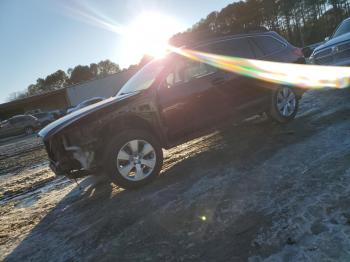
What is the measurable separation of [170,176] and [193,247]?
221 cm

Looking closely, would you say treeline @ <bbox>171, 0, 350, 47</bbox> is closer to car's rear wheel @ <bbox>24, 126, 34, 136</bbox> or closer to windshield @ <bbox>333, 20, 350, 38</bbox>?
car's rear wheel @ <bbox>24, 126, 34, 136</bbox>

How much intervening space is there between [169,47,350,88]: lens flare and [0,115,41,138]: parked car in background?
23789 mm

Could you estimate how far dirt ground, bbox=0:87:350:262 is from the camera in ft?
9.46

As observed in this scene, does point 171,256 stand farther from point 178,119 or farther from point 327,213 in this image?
point 178,119

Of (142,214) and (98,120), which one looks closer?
(142,214)

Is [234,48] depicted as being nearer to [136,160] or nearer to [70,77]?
[136,160]

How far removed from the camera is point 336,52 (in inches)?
353

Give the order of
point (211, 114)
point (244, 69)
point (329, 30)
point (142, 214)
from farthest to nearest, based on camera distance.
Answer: point (329, 30) < point (244, 69) < point (211, 114) < point (142, 214)

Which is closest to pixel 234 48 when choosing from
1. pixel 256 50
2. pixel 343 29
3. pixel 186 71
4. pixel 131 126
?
pixel 256 50

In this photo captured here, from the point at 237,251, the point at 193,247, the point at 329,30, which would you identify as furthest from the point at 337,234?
the point at 329,30

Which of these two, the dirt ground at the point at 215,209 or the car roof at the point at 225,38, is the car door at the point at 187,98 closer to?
the car roof at the point at 225,38

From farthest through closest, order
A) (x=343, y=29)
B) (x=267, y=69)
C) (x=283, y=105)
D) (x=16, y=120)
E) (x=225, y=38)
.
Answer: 1. (x=16, y=120)
2. (x=343, y=29)
3. (x=283, y=105)
4. (x=267, y=69)
5. (x=225, y=38)

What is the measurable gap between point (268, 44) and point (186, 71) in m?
2.22

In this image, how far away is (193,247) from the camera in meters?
2.99
